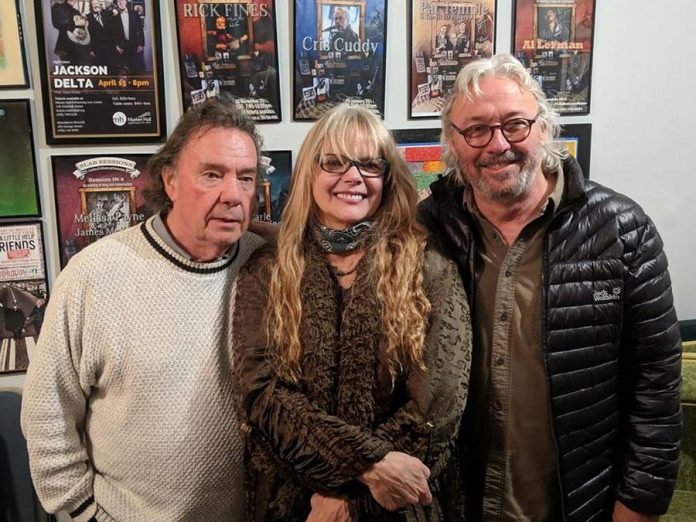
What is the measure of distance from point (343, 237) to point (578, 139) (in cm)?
129

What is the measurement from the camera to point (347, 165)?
140 centimetres

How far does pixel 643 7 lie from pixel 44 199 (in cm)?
230

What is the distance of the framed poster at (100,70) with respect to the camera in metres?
1.79

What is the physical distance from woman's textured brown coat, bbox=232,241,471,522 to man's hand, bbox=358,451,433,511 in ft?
0.07

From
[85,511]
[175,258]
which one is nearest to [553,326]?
[175,258]

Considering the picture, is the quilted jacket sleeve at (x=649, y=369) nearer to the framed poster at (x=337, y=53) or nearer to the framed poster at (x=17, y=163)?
the framed poster at (x=337, y=53)

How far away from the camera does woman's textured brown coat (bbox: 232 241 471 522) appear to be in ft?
4.24

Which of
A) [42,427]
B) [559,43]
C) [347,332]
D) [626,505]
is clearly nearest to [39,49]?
[42,427]

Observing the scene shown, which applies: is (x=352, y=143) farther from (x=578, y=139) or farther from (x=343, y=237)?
(x=578, y=139)

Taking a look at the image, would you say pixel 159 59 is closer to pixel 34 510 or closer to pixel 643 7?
pixel 34 510

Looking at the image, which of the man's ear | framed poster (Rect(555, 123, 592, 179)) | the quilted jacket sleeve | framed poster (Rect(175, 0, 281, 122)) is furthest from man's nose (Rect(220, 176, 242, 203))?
framed poster (Rect(555, 123, 592, 179))

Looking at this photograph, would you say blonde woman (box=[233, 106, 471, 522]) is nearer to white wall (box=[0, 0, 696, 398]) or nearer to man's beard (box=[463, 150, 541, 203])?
man's beard (box=[463, 150, 541, 203])

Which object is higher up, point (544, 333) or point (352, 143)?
point (352, 143)

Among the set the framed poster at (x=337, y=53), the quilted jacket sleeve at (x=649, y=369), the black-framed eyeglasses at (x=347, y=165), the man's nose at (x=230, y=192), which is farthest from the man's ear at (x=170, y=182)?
the quilted jacket sleeve at (x=649, y=369)
